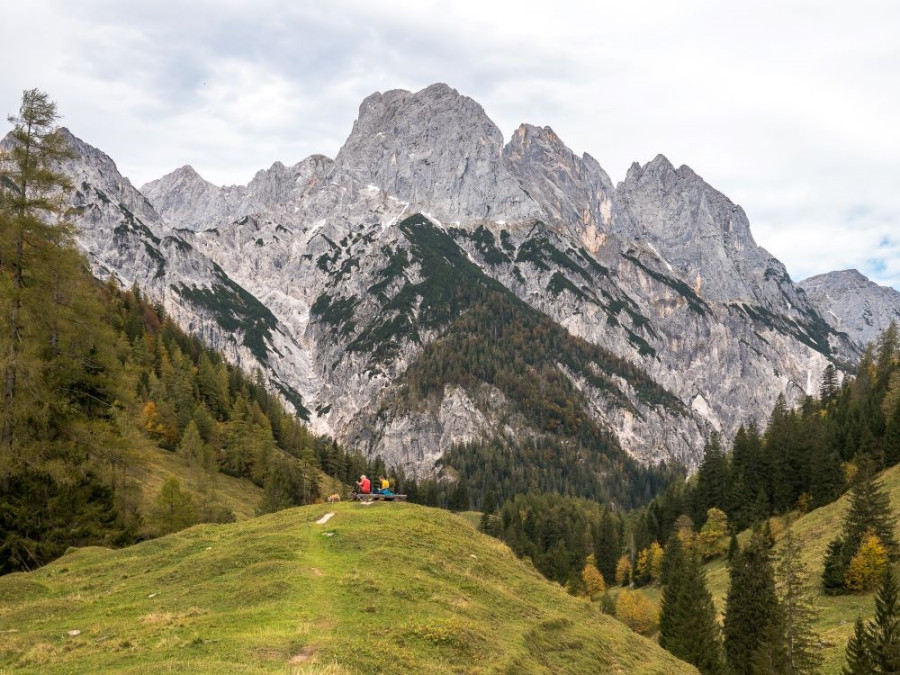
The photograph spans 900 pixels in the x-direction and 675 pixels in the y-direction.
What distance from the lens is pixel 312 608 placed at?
1054 inches

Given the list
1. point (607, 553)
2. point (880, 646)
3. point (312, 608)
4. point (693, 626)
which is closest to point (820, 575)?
point (693, 626)

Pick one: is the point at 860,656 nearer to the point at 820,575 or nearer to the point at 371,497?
the point at 371,497

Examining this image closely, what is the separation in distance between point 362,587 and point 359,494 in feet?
76.3

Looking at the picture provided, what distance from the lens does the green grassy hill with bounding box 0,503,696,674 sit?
73.6 ft

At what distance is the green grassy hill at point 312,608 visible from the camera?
73.6 feet

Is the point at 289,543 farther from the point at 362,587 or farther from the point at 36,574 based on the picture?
the point at 36,574

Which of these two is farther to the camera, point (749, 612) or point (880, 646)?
point (749, 612)

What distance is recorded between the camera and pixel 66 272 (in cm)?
4738

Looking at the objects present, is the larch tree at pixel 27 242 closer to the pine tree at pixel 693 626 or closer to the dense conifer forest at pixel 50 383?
the dense conifer forest at pixel 50 383

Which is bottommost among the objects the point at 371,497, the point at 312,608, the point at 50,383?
the point at 312,608

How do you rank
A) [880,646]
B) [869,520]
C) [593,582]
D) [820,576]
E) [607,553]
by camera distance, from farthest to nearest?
[607,553] < [593,582] < [820,576] < [869,520] < [880,646]

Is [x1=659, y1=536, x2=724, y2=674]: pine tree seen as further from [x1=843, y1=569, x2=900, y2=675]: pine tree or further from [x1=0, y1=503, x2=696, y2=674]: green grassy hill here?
[x1=0, y1=503, x2=696, y2=674]: green grassy hill

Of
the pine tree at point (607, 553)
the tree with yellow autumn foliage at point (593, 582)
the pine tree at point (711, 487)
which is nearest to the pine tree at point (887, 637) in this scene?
the tree with yellow autumn foliage at point (593, 582)

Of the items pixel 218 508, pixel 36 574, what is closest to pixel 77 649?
pixel 36 574
